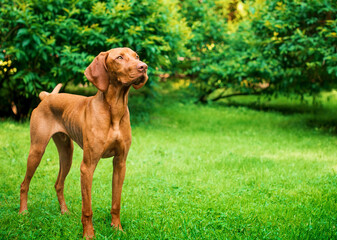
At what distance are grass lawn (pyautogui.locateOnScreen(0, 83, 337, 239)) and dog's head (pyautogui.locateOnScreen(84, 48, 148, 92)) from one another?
1549mm

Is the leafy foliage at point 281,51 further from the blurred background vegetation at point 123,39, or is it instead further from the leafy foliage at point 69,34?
the leafy foliage at point 69,34

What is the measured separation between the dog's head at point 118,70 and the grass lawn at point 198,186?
1549mm

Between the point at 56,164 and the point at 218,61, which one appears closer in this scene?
the point at 56,164

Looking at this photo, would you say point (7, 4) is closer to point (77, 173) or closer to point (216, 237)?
point (77, 173)

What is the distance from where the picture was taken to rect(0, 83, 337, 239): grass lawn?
3674 millimetres

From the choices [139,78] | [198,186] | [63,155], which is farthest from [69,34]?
[139,78]

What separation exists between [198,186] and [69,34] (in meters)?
5.14

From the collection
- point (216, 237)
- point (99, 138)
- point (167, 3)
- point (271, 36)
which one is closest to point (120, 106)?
point (99, 138)

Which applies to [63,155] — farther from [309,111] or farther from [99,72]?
[309,111]

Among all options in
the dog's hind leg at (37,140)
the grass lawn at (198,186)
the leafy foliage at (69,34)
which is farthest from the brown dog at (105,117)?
the leafy foliage at (69,34)

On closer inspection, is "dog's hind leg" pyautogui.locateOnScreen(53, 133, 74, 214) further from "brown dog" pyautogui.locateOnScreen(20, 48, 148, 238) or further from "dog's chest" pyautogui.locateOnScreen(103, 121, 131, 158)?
"dog's chest" pyautogui.locateOnScreen(103, 121, 131, 158)

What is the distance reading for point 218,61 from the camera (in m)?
12.7

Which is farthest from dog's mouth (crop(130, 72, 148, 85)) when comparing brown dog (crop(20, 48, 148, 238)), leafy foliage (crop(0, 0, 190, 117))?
leafy foliage (crop(0, 0, 190, 117))

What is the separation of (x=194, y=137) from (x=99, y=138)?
5232 millimetres
